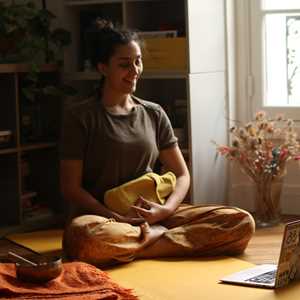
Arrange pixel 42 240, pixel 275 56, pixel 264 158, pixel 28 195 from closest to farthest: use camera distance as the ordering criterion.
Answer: pixel 42 240
pixel 264 158
pixel 28 195
pixel 275 56

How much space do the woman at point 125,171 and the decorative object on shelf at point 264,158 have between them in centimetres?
54

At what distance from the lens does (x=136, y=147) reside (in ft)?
11.1

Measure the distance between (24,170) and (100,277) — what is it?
4.80 ft

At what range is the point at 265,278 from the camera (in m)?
2.84

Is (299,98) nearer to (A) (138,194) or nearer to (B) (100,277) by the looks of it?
(A) (138,194)

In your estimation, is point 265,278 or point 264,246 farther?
point 264,246

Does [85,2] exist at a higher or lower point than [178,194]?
higher

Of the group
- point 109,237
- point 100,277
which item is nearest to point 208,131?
point 109,237

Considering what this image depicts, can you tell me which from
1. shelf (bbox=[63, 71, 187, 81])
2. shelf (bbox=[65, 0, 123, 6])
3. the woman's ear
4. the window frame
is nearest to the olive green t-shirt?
the woman's ear

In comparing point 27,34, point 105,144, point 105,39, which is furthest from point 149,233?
point 27,34

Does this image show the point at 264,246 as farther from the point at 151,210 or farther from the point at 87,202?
the point at 87,202

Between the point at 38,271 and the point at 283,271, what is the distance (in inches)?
32.4

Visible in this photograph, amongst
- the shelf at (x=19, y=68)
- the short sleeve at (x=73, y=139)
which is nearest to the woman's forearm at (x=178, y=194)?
the short sleeve at (x=73, y=139)

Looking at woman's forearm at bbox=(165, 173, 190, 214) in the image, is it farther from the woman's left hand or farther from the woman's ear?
the woman's ear
